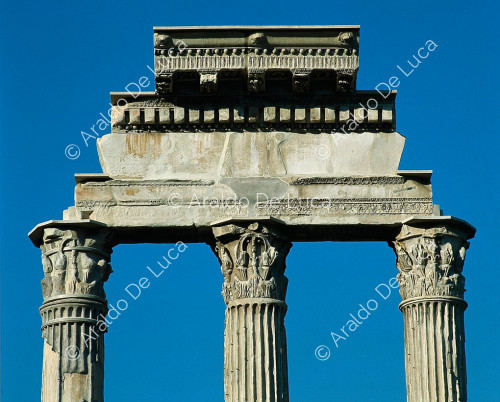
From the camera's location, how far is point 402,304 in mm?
29484

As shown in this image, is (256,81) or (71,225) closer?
(71,225)

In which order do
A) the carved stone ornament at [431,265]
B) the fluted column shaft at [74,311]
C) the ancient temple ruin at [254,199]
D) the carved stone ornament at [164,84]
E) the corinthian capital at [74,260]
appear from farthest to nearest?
1. the carved stone ornament at [164,84]
2. the carved stone ornament at [431,265]
3. the corinthian capital at [74,260]
4. the ancient temple ruin at [254,199]
5. the fluted column shaft at [74,311]

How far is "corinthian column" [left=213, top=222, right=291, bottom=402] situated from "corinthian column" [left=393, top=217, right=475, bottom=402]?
1956mm

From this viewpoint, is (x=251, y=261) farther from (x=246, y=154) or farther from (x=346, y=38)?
(x=346, y=38)

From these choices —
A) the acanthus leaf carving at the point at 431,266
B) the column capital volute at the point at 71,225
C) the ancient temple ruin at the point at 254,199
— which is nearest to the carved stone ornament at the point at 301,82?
the ancient temple ruin at the point at 254,199

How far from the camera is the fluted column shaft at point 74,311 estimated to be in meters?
28.5

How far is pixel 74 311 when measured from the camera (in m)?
28.9

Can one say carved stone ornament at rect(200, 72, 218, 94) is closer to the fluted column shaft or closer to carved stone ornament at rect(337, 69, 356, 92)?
carved stone ornament at rect(337, 69, 356, 92)

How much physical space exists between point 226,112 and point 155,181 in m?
1.66

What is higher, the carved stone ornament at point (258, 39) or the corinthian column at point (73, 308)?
the carved stone ornament at point (258, 39)

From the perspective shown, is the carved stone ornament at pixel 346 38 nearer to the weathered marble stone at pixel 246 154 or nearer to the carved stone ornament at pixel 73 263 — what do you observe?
the weathered marble stone at pixel 246 154

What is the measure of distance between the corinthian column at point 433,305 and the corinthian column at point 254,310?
1.96 metres

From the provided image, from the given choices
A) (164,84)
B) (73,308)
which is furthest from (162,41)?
(73,308)

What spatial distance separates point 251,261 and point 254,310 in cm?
82
